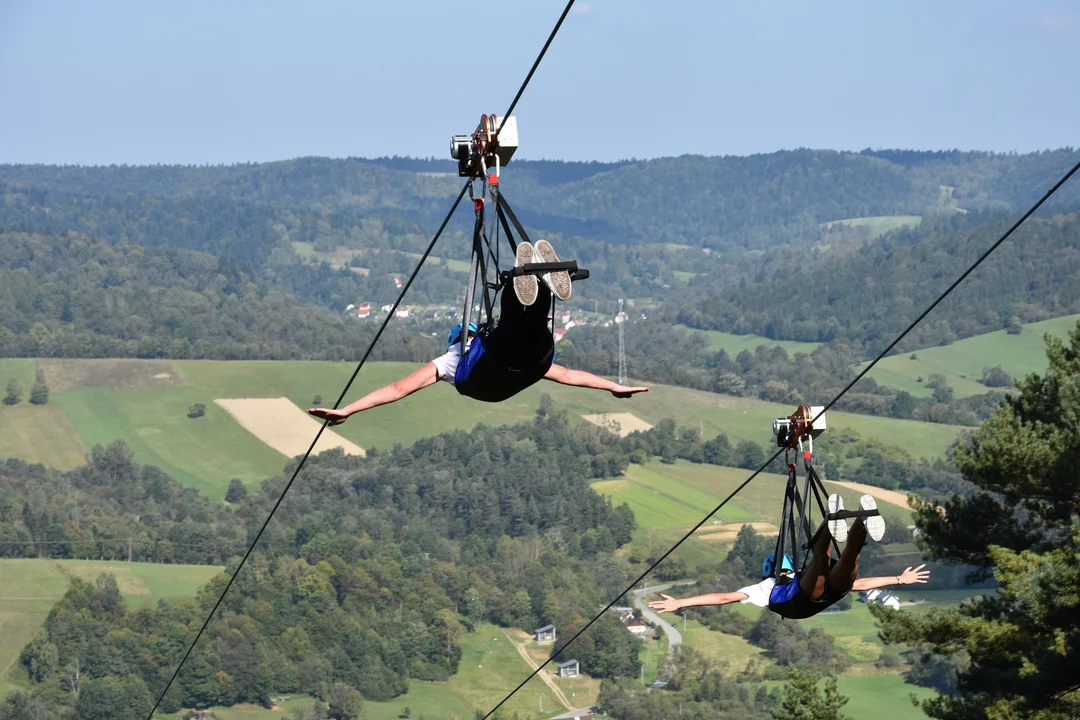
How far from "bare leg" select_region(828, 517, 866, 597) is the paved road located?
9670 cm

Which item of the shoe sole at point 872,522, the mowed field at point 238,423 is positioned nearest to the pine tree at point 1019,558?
the shoe sole at point 872,522

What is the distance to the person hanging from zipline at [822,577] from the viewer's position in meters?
16.2

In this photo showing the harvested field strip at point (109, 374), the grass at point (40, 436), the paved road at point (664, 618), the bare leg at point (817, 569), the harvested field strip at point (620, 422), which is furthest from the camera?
the harvested field strip at point (109, 374)

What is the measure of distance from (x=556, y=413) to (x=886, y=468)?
38872 mm

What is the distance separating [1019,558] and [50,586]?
109m

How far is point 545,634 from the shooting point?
122 m

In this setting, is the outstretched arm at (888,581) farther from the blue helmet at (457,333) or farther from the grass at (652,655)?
the grass at (652,655)

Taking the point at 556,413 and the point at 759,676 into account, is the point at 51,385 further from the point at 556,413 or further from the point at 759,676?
the point at 759,676

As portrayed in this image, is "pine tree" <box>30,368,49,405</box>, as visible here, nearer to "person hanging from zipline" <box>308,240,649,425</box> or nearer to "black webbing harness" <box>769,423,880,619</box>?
"black webbing harness" <box>769,423,880,619</box>

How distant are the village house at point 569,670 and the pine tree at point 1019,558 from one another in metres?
82.1

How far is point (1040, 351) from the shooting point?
19400 cm

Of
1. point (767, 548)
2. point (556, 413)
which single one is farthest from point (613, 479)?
point (767, 548)

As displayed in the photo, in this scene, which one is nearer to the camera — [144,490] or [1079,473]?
[1079,473]

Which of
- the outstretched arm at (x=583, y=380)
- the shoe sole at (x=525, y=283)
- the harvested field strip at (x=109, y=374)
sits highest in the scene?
the shoe sole at (x=525, y=283)
